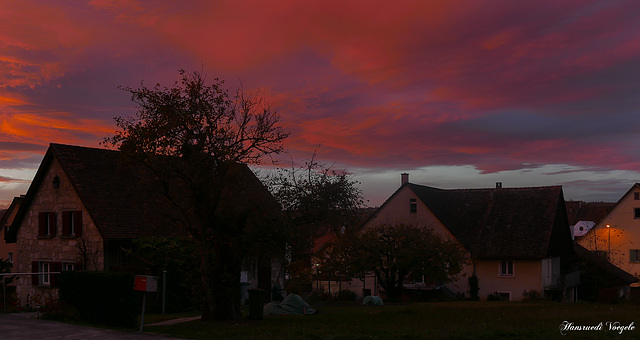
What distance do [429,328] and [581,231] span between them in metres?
88.6

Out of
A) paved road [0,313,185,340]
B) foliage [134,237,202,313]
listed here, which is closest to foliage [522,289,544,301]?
foliage [134,237,202,313]

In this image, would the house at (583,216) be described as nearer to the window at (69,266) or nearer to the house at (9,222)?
the house at (9,222)

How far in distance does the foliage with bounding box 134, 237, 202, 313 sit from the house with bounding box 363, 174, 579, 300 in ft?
70.3

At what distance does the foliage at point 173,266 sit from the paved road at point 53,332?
10460 mm

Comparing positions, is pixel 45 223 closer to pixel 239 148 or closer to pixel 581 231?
pixel 239 148

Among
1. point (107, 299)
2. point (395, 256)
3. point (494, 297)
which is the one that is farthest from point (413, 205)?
point (107, 299)

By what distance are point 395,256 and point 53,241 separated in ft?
67.1

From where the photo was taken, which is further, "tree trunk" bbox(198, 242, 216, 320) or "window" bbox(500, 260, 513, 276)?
"window" bbox(500, 260, 513, 276)

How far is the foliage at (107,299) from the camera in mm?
19719

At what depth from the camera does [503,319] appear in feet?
69.9

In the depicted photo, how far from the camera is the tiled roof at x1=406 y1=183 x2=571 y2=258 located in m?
48.6

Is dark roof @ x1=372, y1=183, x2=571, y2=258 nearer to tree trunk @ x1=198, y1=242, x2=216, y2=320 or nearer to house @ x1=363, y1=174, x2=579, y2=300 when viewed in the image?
house @ x1=363, y1=174, x2=579, y2=300

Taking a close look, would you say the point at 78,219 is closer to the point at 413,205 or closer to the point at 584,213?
the point at 413,205

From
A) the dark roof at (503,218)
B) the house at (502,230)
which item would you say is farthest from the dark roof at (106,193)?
the dark roof at (503,218)
